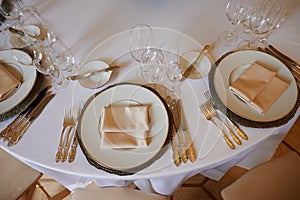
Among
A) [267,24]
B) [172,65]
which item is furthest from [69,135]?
[267,24]

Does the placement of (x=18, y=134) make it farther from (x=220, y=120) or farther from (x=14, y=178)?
(x=220, y=120)

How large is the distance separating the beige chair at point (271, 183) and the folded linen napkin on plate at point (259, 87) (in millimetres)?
333

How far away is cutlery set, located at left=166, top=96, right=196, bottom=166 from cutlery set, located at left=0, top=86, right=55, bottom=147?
36 centimetres

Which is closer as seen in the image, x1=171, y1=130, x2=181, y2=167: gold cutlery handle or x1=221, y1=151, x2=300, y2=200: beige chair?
x1=171, y1=130, x2=181, y2=167: gold cutlery handle

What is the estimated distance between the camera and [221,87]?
2.66 feet

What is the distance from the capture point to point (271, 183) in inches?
38.5

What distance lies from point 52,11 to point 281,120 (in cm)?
85

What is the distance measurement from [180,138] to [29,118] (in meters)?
0.42

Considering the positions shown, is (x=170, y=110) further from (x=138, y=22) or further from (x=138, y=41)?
(x=138, y=22)

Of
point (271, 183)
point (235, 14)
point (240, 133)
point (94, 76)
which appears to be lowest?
point (271, 183)

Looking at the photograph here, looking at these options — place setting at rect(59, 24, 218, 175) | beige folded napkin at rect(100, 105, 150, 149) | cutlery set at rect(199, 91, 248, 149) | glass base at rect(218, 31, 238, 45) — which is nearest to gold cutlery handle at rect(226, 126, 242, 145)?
cutlery set at rect(199, 91, 248, 149)

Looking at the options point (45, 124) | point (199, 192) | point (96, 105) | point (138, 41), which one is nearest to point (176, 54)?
point (138, 41)

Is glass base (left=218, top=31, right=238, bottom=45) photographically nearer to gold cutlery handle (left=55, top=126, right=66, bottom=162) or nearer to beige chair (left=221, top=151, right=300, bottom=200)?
beige chair (left=221, top=151, right=300, bottom=200)

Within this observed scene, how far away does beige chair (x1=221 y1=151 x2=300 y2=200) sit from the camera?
96cm
